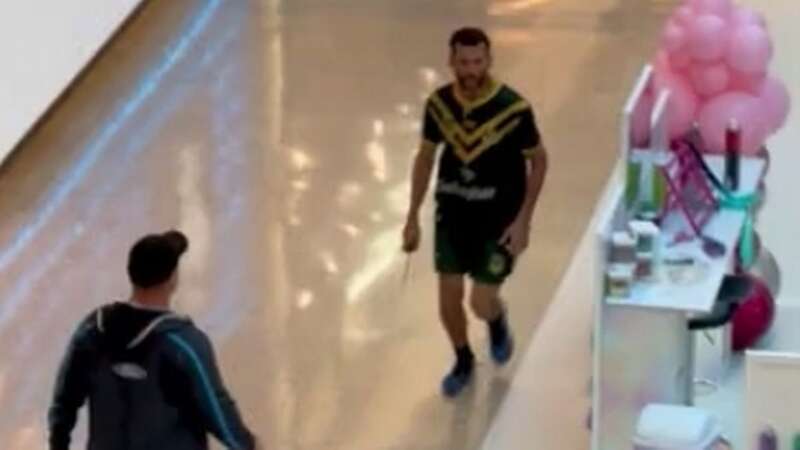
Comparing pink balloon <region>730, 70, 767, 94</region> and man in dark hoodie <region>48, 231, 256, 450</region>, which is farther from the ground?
pink balloon <region>730, 70, 767, 94</region>

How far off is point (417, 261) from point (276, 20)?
313 centimetres

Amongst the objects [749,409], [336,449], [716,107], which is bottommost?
[336,449]

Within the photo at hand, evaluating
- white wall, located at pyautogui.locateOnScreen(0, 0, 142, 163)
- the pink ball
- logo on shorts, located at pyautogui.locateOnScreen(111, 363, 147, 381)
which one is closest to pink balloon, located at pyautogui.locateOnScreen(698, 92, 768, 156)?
the pink ball

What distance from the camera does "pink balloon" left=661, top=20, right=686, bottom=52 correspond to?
784 centimetres

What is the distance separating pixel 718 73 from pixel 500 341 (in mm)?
1323

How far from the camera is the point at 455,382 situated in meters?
7.96

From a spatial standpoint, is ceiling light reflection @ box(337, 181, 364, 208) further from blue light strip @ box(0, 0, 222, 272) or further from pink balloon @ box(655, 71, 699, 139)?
pink balloon @ box(655, 71, 699, 139)

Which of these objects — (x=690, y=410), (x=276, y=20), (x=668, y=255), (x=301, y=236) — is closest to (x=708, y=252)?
(x=668, y=255)

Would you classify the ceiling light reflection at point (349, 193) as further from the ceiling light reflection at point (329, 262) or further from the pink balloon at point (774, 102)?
the pink balloon at point (774, 102)

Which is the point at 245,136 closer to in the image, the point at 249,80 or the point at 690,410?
the point at 249,80

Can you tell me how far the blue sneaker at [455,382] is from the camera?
313 inches

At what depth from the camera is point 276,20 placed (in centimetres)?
1170

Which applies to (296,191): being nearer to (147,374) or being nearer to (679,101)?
(679,101)

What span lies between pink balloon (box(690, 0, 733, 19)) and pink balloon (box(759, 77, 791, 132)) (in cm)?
32
